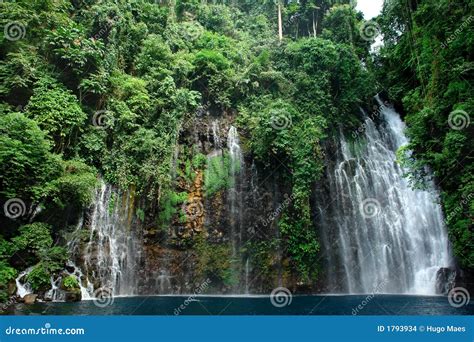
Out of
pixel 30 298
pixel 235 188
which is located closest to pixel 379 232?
pixel 235 188

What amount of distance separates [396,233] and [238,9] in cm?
2090

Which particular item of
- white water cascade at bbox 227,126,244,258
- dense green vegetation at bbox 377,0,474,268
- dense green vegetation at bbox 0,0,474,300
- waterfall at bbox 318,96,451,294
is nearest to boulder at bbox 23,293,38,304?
dense green vegetation at bbox 0,0,474,300

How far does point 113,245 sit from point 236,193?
18.7 ft

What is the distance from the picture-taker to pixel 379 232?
→ 56.2 feet

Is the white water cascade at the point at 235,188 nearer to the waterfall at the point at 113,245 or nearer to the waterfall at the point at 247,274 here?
the waterfall at the point at 247,274

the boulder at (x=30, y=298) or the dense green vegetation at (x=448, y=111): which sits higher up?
the dense green vegetation at (x=448, y=111)

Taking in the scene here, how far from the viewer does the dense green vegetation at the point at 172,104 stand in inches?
516

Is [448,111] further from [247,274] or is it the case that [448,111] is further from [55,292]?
[55,292]

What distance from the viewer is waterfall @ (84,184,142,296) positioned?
13961 millimetres

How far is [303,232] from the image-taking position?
16.3m

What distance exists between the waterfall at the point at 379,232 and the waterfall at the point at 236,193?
382cm

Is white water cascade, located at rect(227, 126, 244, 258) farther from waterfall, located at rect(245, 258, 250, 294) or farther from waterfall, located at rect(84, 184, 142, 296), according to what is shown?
waterfall, located at rect(84, 184, 142, 296)

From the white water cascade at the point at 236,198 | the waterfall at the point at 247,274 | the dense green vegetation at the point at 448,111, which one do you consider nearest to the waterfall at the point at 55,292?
the white water cascade at the point at 236,198

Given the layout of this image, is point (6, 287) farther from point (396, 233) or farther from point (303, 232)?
point (396, 233)
